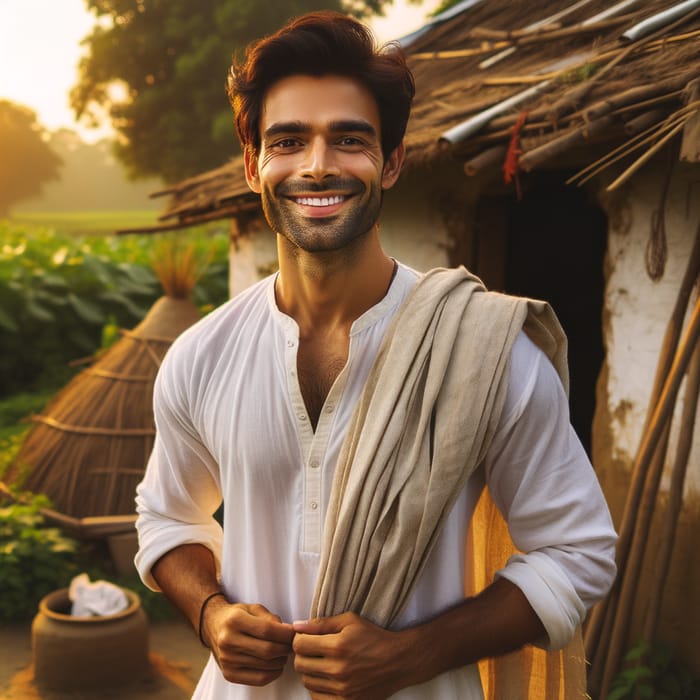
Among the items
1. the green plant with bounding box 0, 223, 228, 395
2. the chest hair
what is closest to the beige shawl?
the chest hair

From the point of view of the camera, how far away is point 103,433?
6.96m

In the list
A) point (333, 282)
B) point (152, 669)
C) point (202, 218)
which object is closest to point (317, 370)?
point (333, 282)

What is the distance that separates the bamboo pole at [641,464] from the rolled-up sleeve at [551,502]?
2.05m

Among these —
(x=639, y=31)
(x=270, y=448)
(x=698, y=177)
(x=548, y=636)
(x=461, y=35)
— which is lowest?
(x=548, y=636)

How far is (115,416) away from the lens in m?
7.04

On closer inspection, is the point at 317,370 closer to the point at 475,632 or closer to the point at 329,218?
the point at 329,218

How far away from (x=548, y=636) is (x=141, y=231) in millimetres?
5610

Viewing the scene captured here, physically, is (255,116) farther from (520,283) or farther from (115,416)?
(115,416)

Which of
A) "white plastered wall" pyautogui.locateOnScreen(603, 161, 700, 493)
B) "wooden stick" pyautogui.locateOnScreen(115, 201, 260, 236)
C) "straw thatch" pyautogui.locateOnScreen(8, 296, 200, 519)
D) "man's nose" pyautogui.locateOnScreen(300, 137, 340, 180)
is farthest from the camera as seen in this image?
"straw thatch" pyautogui.locateOnScreen(8, 296, 200, 519)

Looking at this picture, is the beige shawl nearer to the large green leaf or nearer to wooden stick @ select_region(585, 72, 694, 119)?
wooden stick @ select_region(585, 72, 694, 119)

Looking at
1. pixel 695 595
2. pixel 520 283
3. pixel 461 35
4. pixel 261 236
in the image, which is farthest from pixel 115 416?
pixel 695 595

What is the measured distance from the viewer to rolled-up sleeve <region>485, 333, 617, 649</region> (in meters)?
1.64

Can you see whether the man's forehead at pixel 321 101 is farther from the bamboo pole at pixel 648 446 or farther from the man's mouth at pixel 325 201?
the bamboo pole at pixel 648 446

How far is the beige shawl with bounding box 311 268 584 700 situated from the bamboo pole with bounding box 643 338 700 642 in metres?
2.14
